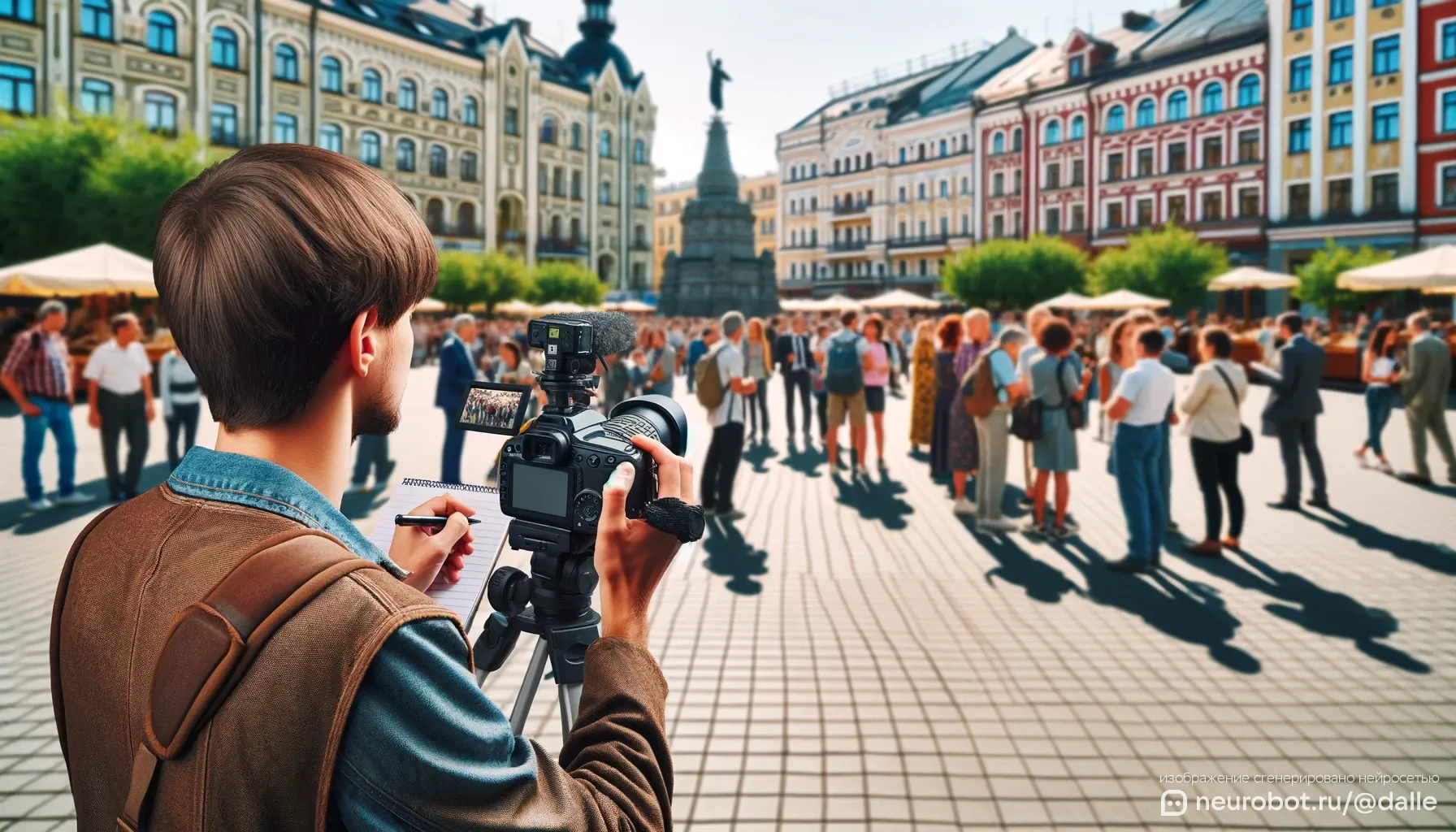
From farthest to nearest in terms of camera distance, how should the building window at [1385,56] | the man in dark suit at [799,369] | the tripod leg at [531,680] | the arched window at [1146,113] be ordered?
the arched window at [1146,113]
the building window at [1385,56]
the man in dark suit at [799,369]
the tripod leg at [531,680]

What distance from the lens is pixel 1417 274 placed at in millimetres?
15914

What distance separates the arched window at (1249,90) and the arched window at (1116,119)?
6.26 m

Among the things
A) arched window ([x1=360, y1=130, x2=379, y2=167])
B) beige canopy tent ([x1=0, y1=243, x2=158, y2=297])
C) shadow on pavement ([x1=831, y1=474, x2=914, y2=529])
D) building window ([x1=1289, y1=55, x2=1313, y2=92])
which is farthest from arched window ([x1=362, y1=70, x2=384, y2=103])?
shadow on pavement ([x1=831, y1=474, x2=914, y2=529])

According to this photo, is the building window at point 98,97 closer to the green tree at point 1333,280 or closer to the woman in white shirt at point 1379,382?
the woman in white shirt at point 1379,382

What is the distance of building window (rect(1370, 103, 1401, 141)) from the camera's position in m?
36.6

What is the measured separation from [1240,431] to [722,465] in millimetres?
4367

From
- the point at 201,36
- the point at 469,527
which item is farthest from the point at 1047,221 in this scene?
the point at 469,527

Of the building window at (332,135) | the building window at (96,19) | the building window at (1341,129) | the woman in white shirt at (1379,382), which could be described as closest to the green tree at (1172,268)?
the building window at (1341,129)

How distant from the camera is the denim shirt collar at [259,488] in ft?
3.64

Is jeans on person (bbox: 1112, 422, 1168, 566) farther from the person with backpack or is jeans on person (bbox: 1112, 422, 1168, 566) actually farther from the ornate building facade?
the ornate building facade

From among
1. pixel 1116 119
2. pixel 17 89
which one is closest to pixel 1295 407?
pixel 17 89

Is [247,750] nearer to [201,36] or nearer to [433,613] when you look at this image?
[433,613]

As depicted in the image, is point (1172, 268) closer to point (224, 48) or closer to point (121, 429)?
point (121, 429)

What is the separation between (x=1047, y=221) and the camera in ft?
172
